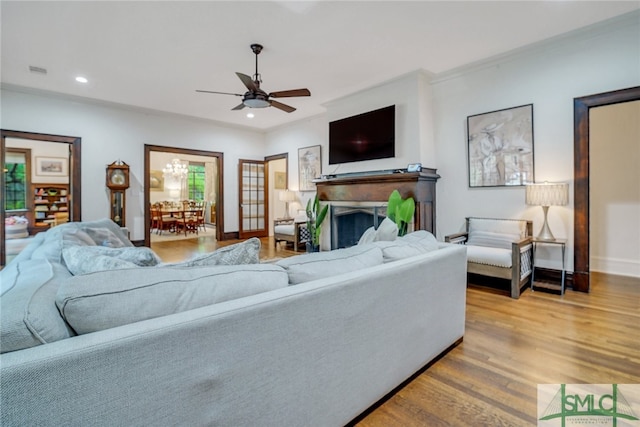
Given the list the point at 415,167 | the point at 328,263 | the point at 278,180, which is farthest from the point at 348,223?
the point at 328,263

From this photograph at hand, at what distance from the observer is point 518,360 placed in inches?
78.2

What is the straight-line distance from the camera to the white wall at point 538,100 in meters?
3.21

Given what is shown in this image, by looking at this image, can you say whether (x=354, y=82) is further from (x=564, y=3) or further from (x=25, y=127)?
(x=25, y=127)

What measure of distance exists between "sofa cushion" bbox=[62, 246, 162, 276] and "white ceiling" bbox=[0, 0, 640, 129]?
2.52 meters

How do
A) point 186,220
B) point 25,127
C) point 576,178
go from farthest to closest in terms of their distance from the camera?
point 186,220
point 25,127
point 576,178

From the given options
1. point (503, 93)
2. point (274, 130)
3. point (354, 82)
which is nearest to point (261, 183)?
point (274, 130)

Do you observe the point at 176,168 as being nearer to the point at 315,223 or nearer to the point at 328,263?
the point at 315,223

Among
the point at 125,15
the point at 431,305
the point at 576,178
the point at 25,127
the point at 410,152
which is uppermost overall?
the point at 125,15

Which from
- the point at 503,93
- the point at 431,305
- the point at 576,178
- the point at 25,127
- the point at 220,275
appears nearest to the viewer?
the point at 220,275

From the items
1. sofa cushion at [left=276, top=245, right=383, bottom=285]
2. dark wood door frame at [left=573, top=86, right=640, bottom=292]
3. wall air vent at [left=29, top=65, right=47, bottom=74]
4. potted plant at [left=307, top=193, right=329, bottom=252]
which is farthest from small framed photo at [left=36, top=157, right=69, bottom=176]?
dark wood door frame at [left=573, top=86, right=640, bottom=292]

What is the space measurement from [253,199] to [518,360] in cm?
677

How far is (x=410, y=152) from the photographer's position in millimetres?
4527

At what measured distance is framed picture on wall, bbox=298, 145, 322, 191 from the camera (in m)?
6.60

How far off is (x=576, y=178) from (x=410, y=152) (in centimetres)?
196
